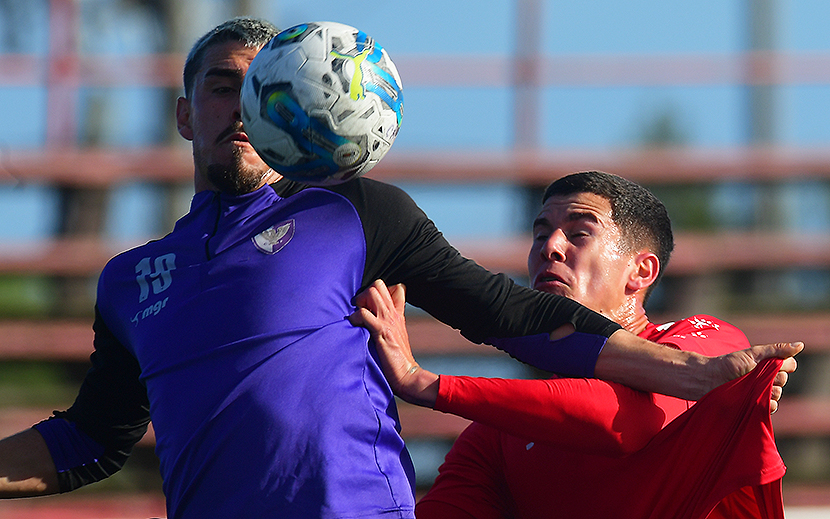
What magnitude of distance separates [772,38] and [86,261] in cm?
759

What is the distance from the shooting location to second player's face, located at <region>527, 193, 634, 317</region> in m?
3.69

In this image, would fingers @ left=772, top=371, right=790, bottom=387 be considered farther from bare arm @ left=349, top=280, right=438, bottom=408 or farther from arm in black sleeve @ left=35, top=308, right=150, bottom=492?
arm in black sleeve @ left=35, top=308, right=150, bottom=492

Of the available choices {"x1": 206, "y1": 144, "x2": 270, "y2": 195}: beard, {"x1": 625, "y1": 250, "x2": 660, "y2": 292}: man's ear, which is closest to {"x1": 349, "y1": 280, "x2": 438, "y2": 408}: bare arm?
{"x1": 206, "y1": 144, "x2": 270, "y2": 195}: beard

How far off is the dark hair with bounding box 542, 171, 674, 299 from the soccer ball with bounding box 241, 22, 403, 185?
1435 mm

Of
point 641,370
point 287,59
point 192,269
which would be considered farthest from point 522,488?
point 287,59

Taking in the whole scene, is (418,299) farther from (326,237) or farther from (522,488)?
(522,488)

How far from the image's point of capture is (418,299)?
279 cm

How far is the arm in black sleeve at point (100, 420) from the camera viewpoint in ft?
10.0

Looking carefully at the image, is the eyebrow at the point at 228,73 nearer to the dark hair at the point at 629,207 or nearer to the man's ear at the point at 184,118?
the man's ear at the point at 184,118

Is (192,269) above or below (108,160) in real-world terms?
above

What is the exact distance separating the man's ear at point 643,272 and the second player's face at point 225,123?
1637 mm

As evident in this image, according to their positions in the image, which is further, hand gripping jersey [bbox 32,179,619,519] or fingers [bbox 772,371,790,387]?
fingers [bbox 772,371,790,387]

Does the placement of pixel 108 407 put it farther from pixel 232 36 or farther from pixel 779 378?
pixel 779 378

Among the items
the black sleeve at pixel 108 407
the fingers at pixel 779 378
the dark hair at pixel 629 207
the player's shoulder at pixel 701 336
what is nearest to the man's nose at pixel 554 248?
the dark hair at pixel 629 207
